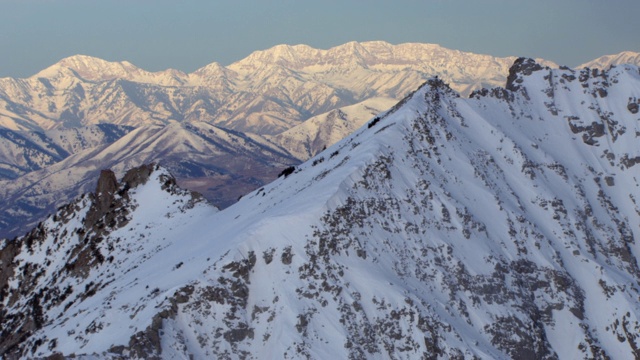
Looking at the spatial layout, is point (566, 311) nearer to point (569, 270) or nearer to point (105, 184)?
point (569, 270)

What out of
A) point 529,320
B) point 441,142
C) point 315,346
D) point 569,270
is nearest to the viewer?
point 315,346

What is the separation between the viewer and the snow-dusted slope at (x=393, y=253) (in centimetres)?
10575

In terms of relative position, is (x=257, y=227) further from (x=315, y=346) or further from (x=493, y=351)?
(x=493, y=351)

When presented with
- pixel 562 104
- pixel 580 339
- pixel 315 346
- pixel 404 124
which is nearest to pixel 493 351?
pixel 580 339

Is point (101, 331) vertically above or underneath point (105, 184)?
underneath

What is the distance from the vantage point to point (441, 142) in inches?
5802

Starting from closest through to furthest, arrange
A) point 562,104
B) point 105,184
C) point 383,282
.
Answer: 1. point 383,282
2. point 105,184
3. point 562,104

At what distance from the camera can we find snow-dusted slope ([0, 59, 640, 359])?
106m

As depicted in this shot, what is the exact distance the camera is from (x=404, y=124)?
146 meters

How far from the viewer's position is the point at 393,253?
11875 centimetres

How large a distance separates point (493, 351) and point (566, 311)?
21605 mm

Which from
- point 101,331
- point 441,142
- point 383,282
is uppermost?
point 441,142

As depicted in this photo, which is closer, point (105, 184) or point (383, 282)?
point (383, 282)

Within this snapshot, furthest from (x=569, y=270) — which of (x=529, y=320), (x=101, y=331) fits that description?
(x=101, y=331)
